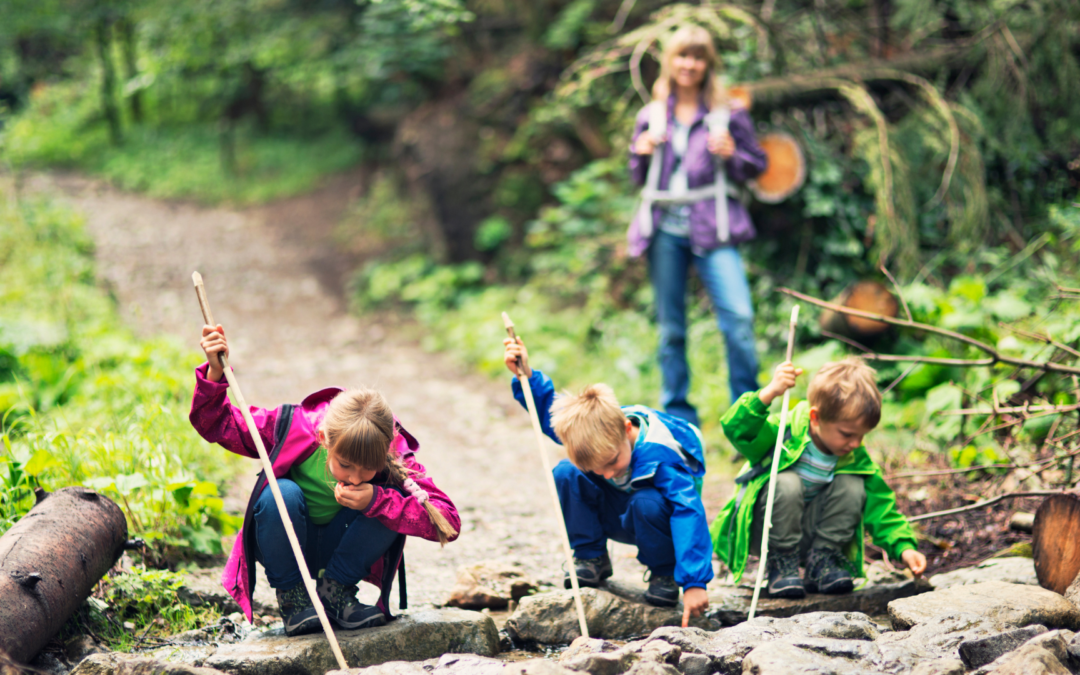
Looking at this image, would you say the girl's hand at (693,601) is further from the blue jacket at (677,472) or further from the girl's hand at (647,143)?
the girl's hand at (647,143)

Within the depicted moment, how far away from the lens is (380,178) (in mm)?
11727

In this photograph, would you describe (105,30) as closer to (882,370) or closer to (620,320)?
(620,320)

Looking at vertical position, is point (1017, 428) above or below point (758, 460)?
below

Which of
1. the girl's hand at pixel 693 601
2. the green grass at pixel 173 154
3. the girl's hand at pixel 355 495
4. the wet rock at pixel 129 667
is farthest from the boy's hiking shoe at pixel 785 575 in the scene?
the green grass at pixel 173 154

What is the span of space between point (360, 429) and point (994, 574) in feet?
7.90

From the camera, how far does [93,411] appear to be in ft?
14.6

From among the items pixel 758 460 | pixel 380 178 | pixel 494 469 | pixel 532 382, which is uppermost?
pixel 380 178

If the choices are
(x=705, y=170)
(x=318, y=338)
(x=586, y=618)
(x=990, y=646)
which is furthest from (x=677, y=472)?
(x=318, y=338)

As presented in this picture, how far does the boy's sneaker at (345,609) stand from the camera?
258 centimetres

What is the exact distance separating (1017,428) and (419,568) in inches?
109

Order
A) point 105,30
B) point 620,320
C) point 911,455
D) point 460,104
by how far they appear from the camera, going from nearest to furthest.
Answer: point 911,455 < point 620,320 < point 460,104 < point 105,30

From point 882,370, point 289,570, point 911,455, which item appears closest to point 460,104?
point 882,370

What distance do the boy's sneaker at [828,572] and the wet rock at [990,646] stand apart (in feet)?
2.30

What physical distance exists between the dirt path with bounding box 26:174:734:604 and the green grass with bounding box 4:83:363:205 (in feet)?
1.82
